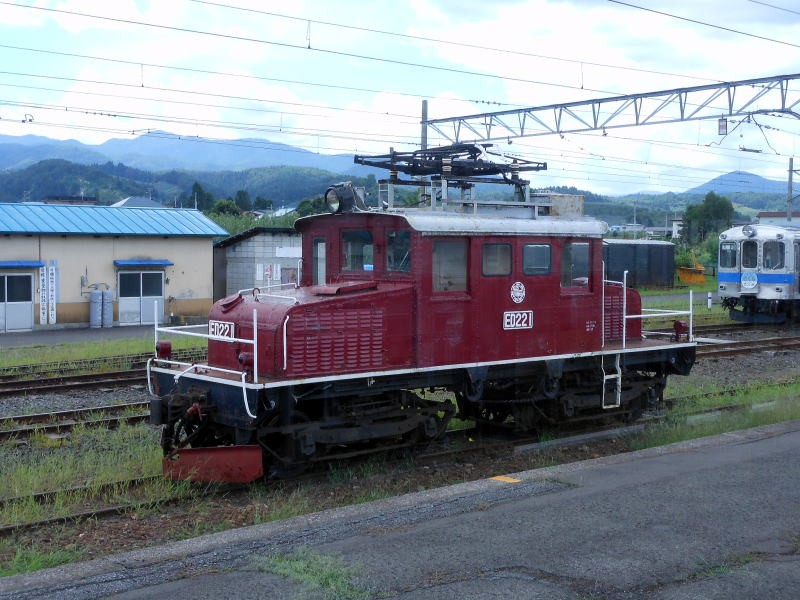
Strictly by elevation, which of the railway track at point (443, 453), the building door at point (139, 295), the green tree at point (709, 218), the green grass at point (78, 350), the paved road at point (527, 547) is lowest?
the railway track at point (443, 453)

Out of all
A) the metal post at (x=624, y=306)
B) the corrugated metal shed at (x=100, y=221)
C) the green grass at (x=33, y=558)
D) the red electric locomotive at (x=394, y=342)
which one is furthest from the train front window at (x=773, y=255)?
the green grass at (x=33, y=558)

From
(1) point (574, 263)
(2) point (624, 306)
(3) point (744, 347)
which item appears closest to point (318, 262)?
(1) point (574, 263)

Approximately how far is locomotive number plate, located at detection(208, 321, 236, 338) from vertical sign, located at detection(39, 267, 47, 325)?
20005 millimetres

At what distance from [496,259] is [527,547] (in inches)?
181

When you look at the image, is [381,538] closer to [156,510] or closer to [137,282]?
[156,510]

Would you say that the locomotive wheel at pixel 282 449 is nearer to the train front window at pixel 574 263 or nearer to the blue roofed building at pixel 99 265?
the train front window at pixel 574 263

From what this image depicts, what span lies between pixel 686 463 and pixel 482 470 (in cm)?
240

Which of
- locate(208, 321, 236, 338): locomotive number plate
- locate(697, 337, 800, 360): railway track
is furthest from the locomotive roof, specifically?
locate(697, 337, 800, 360): railway track

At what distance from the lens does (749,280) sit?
89.8ft

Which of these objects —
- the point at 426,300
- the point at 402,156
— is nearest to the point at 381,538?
the point at 426,300

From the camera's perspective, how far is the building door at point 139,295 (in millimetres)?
29375

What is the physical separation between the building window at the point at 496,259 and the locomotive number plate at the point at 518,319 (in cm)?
51

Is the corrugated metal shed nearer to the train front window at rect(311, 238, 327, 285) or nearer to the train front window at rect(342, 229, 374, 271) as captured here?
the train front window at rect(311, 238, 327, 285)

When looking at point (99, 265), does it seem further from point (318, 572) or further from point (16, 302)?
point (318, 572)
